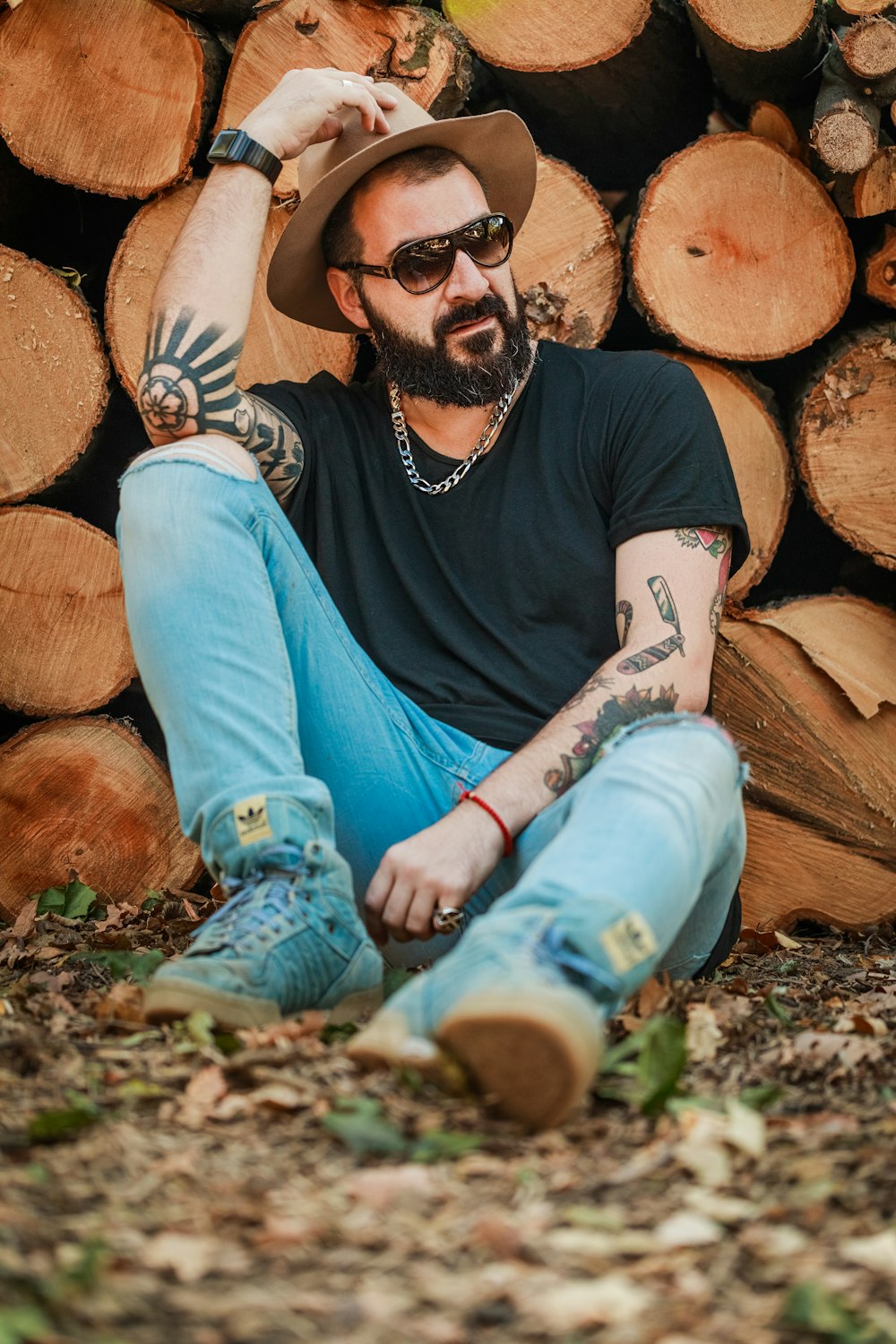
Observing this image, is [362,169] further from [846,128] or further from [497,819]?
[497,819]

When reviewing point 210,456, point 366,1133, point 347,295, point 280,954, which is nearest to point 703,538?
point 210,456

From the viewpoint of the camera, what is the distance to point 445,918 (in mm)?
1798

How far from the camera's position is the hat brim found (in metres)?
2.40

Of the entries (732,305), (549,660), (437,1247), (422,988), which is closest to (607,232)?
(732,305)

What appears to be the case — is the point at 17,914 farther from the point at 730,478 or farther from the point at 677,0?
the point at 677,0

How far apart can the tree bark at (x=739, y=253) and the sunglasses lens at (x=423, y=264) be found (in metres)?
0.50

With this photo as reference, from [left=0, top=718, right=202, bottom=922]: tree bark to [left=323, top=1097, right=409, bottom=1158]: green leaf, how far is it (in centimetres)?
172

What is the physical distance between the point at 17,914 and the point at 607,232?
6.84ft

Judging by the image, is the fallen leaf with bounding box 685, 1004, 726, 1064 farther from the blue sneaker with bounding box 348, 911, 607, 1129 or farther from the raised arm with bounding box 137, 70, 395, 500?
the raised arm with bounding box 137, 70, 395, 500

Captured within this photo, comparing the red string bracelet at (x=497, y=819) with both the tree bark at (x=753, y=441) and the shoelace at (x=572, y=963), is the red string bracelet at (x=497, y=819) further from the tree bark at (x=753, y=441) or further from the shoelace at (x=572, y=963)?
the tree bark at (x=753, y=441)

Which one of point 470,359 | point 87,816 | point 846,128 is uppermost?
point 846,128

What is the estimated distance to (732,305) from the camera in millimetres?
2697

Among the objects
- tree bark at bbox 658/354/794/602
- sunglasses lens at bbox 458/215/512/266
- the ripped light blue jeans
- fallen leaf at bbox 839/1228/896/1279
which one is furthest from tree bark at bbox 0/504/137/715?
fallen leaf at bbox 839/1228/896/1279

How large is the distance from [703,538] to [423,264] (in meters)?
0.79
